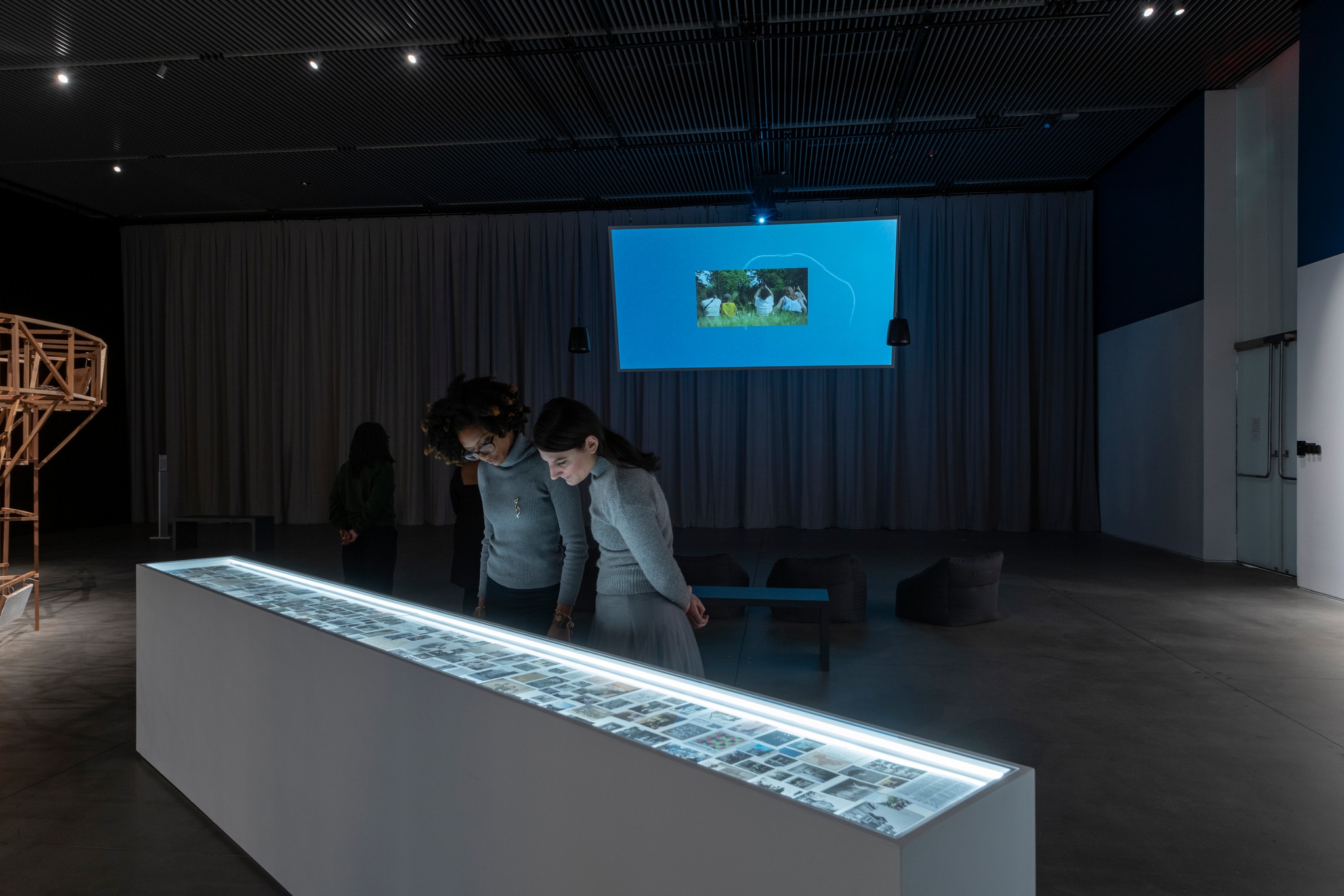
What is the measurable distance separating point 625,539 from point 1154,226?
8.76 metres

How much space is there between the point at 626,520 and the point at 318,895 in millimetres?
1185

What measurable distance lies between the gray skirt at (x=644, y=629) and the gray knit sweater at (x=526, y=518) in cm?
37

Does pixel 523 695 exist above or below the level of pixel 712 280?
below

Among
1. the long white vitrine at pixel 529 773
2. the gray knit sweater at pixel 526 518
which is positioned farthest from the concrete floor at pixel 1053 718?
the gray knit sweater at pixel 526 518

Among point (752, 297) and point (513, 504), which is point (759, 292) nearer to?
point (752, 297)

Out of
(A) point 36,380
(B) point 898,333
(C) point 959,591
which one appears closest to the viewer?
(A) point 36,380

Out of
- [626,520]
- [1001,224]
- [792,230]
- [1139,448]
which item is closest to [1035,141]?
[1001,224]

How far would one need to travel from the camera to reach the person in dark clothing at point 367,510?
4488 mm

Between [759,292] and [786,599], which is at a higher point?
[759,292]

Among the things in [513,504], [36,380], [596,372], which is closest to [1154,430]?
[596,372]

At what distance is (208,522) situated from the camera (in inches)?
346

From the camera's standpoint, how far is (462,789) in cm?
154

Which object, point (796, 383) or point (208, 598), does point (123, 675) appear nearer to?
point (208, 598)

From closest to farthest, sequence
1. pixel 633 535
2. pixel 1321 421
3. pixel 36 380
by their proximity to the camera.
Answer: pixel 633 535, pixel 36 380, pixel 1321 421
